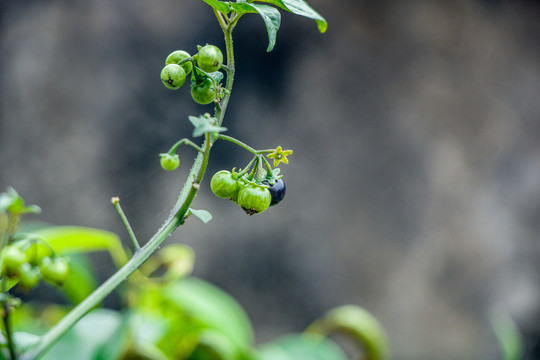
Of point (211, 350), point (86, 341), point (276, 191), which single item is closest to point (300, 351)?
point (211, 350)

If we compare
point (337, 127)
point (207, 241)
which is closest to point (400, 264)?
point (337, 127)

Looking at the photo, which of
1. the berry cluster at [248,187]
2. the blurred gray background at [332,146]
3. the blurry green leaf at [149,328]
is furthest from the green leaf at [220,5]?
the blurred gray background at [332,146]

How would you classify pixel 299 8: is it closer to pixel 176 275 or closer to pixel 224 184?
pixel 224 184

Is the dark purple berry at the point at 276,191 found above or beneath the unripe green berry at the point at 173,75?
beneath

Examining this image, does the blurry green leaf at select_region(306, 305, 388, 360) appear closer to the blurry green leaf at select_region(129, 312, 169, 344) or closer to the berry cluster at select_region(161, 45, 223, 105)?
the blurry green leaf at select_region(129, 312, 169, 344)

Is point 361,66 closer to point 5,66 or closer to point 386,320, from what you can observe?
point 386,320

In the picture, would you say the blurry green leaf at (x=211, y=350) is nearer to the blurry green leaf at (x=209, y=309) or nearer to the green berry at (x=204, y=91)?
the blurry green leaf at (x=209, y=309)

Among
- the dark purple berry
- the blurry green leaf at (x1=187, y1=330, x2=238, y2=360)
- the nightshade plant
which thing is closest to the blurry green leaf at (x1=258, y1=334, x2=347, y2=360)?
the nightshade plant
